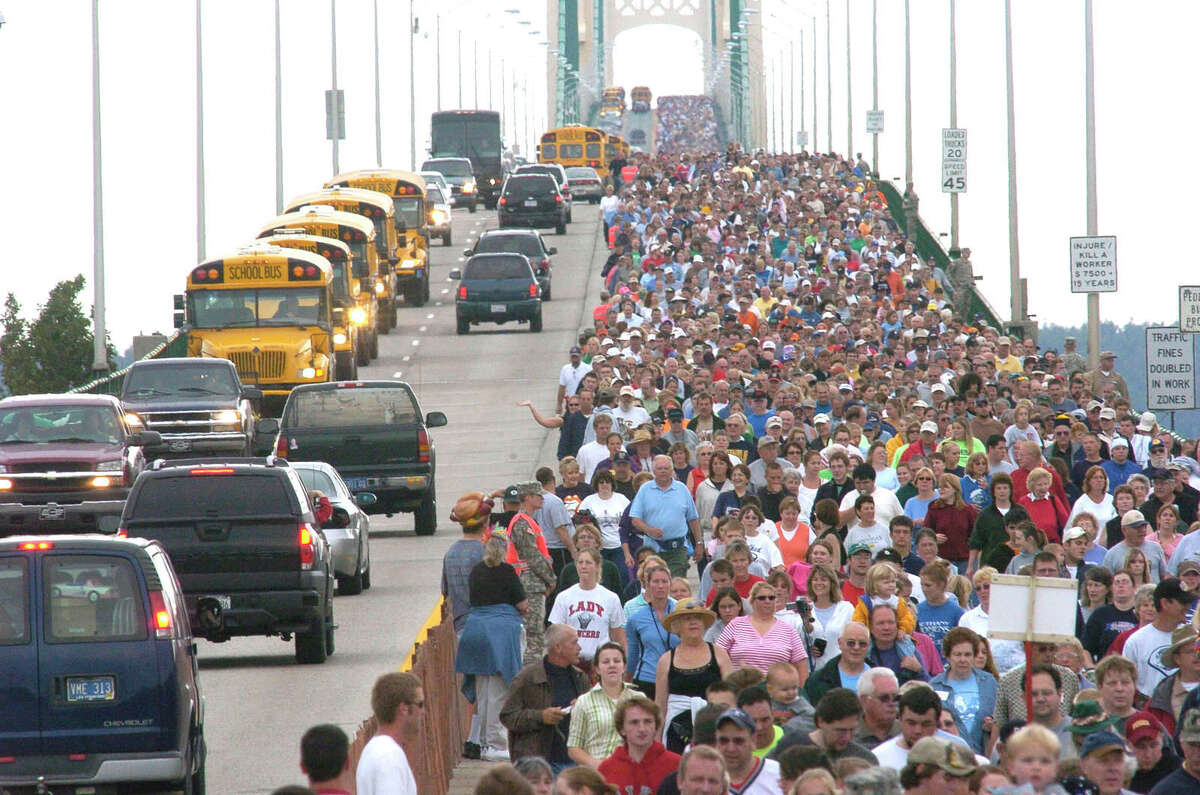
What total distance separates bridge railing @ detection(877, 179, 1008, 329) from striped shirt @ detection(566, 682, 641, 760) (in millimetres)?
36927

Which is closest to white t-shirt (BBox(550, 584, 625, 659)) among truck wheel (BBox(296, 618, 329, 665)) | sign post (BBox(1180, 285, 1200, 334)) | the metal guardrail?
truck wheel (BBox(296, 618, 329, 665))

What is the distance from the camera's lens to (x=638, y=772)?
10688 mm

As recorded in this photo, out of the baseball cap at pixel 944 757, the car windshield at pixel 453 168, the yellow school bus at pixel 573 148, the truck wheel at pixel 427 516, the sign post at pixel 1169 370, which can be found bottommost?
the truck wheel at pixel 427 516

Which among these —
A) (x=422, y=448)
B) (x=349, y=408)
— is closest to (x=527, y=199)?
(x=349, y=408)

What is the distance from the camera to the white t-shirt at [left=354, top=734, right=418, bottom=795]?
9.69m

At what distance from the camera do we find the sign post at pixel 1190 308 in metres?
25.9

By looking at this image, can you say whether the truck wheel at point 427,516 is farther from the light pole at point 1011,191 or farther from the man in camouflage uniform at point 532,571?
the light pole at point 1011,191

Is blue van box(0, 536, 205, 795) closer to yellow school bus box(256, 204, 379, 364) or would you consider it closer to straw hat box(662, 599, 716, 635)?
straw hat box(662, 599, 716, 635)

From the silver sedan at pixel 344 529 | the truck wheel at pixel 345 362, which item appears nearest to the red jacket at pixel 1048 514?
the silver sedan at pixel 344 529

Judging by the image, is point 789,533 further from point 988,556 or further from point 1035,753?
point 1035,753

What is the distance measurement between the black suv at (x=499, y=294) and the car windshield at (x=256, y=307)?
1488 centimetres

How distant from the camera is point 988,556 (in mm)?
17062

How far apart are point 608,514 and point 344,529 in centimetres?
467

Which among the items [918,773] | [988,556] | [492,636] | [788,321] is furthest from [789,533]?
[788,321]
